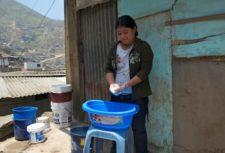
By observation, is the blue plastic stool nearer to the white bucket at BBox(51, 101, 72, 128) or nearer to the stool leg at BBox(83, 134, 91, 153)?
the stool leg at BBox(83, 134, 91, 153)

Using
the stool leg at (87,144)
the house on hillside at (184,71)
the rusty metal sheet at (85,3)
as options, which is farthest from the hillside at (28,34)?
the stool leg at (87,144)

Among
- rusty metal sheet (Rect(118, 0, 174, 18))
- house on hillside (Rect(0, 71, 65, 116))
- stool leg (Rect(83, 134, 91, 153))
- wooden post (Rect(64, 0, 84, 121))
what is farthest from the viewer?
house on hillside (Rect(0, 71, 65, 116))

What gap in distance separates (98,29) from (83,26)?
56 centimetres

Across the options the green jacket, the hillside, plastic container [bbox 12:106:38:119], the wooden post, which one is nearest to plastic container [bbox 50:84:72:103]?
the wooden post

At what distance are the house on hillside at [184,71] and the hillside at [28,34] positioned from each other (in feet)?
237

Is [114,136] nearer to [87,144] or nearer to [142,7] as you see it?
[87,144]

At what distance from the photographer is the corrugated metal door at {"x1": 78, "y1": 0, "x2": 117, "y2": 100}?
4711 mm

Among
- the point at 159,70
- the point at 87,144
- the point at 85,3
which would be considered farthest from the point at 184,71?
the point at 85,3

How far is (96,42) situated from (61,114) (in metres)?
1.55

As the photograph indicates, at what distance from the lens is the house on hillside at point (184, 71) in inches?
118

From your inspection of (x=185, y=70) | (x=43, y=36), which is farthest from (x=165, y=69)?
(x=43, y=36)

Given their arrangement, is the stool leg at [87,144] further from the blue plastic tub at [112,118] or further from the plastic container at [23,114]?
the plastic container at [23,114]

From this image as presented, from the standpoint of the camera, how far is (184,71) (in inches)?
132

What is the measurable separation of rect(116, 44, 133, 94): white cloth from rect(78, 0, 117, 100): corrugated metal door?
154 centimetres
